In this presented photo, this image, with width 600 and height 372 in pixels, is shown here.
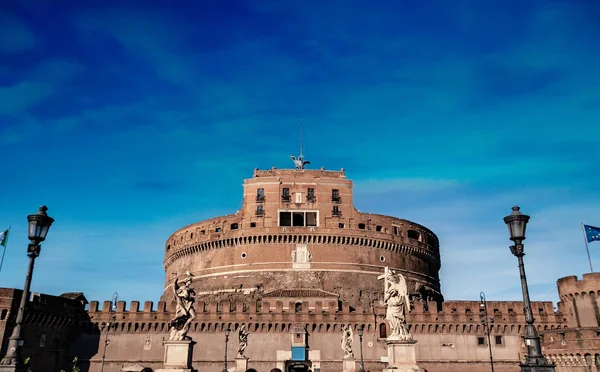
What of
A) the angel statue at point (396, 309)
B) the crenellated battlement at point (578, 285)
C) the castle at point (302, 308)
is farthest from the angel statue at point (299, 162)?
the angel statue at point (396, 309)

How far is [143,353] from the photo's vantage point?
45938mm

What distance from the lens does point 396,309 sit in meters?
15.7

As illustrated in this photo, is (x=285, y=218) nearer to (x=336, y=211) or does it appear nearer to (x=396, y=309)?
(x=336, y=211)

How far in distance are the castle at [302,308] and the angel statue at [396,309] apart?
29155 mm

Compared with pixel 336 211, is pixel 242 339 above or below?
below

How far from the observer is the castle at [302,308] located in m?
45.1

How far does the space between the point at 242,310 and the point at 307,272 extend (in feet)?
34.0

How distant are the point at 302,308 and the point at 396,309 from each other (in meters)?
33.5

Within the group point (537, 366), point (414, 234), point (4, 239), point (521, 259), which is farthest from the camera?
point (414, 234)

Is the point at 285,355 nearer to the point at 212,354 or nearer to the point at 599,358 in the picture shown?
the point at 212,354

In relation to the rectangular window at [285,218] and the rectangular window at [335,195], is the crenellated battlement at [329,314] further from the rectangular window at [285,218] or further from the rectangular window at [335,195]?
the rectangular window at [335,195]

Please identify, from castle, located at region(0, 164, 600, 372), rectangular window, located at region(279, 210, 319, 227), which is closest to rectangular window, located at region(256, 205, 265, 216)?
castle, located at region(0, 164, 600, 372)

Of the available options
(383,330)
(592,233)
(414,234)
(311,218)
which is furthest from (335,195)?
(592,233)

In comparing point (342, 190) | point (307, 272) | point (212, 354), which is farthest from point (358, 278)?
point (212, 354)
